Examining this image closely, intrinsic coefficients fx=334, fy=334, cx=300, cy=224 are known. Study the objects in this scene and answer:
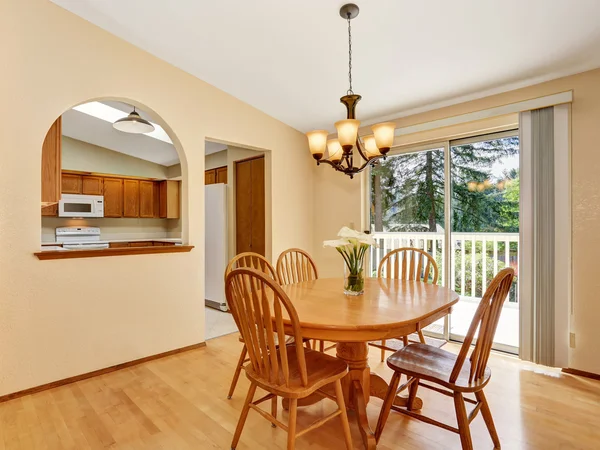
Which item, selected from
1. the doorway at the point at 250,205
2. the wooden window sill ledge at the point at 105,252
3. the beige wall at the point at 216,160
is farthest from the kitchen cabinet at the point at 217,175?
the wooden window sill ledge at the point at 105,252

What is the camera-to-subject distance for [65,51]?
2473mm

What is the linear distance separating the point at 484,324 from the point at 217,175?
14.2 ft

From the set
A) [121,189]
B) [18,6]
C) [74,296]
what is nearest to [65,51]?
[18,6]

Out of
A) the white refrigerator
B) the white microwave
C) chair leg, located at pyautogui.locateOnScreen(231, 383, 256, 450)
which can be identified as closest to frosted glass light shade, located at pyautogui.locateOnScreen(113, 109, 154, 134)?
the white refrigerator

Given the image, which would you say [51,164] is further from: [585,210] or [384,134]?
[585,210]

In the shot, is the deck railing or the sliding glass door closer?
the sliding glass door

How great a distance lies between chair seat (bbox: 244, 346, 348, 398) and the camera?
1.44m

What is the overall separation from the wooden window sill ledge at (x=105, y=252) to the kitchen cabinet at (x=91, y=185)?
3348 mm

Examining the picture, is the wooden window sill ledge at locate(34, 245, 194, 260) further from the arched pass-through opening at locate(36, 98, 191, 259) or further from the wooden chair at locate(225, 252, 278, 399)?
the arched pass-through opening at locate(36, 98, 191, 259)

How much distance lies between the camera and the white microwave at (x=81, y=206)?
5.06m

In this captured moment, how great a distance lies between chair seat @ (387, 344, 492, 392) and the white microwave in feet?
17.2

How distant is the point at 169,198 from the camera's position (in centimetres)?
607

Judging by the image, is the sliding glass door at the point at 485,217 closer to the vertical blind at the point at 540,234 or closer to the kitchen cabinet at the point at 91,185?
the vertical blind at the point at 540,234

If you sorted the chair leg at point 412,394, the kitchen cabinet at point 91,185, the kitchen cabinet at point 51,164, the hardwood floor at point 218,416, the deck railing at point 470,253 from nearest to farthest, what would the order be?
the hardwood floor at point 218,416, the chair leg at point 412,394, the kitchen cabinet at point 51,164, the deck railing at point 470,253, the kitchen cabinet at point 91,185
